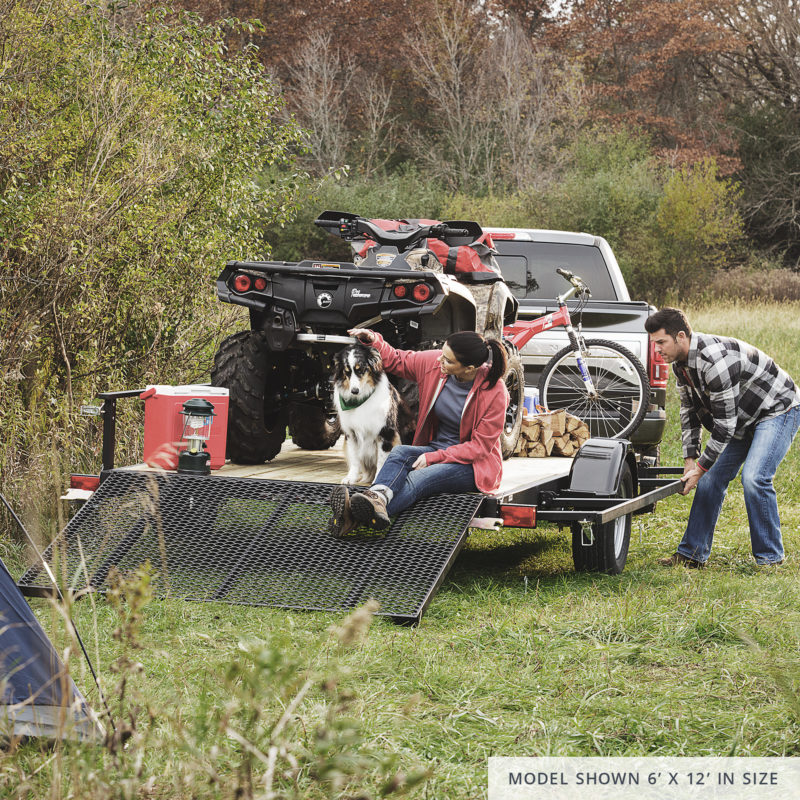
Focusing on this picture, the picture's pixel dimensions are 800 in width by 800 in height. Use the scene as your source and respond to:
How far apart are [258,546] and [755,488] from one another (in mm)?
3126

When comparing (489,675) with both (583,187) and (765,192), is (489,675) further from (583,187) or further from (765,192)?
(765,192)

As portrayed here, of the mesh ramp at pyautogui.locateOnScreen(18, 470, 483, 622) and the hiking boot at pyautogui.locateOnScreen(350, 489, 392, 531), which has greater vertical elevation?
the hiking boot at pyautogui.locateOnScreen(350, 489, 392, 531)

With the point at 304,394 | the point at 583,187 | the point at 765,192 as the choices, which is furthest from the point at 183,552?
the point at 765,192

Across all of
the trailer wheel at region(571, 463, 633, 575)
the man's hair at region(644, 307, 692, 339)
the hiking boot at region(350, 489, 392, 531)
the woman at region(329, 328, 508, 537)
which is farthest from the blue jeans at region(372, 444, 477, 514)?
the man's hair at region(644, 307, 692, 339)

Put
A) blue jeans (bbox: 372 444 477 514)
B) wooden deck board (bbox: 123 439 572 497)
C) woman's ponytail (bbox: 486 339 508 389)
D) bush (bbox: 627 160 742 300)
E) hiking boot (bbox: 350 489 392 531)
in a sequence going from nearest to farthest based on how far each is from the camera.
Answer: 1. hiking boot (bbox: 350 489 392 531)
2. blue jeans (bbox: 372 444 477 514)
3. woman's ponytail (bbox: 486 339 508 389)
4. wooden deck board (bbox: 123 439 572 497)
5. bush (bbox: 627 160 742 300)

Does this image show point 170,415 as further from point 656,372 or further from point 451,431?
point 656,372

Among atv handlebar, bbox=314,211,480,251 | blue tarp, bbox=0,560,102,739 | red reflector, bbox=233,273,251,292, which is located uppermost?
atv handlebar, bbox=314,211,480,251

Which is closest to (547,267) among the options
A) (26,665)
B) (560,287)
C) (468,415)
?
(560,287)

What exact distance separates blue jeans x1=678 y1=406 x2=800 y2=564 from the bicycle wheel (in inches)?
79.6

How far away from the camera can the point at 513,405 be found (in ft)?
24.9

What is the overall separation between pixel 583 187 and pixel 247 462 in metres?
17.4

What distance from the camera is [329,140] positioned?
28.7 metres

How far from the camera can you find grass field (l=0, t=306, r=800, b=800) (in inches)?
101

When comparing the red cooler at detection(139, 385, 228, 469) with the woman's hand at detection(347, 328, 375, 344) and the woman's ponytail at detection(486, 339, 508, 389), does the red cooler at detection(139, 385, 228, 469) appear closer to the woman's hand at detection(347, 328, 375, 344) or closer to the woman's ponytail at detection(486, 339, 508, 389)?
the woman's hand at detection(347, 328, 375, 344)
